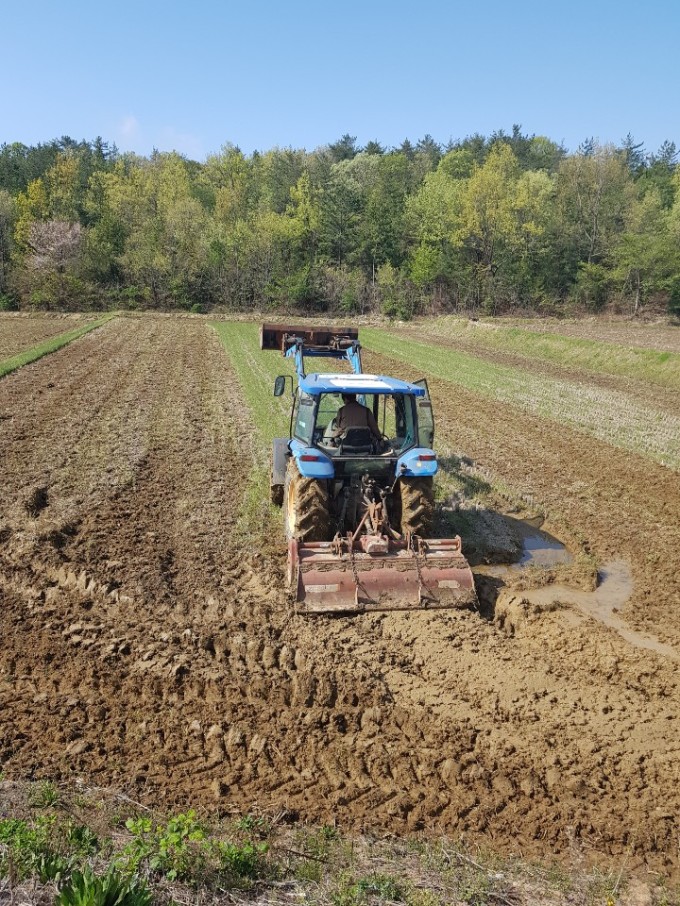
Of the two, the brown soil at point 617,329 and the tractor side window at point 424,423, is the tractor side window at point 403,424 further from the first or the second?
the brown soil at point 617,329

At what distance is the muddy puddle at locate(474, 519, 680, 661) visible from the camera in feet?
24.3

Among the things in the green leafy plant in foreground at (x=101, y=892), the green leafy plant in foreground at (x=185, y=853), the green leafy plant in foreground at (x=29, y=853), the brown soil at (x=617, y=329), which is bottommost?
the green leafy plant in foreground at (x=185, y=853)

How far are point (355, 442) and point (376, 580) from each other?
6.57ft

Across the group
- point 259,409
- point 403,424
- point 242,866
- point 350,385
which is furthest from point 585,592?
point 259,409

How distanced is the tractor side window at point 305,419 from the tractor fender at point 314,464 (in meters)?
0.46

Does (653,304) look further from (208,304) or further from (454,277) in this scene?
(208,304)

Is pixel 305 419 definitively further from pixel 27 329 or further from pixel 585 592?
pixel 27 329

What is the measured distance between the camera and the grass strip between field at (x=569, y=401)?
16.0 meters

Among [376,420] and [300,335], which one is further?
[300,335]

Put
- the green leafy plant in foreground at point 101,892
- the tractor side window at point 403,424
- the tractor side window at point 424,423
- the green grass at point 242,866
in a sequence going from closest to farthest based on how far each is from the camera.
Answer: the green leafy plant in foreground at point 101,892, the green grass at point 242,866, the tractor side window at point 424,423, the tractor side window at point 403,424

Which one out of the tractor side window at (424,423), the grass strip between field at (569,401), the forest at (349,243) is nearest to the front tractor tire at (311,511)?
the tractor side window at (424,423)

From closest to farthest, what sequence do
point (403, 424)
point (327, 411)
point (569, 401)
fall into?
point (403, 424)
point (327, 411)
point (569, 401)

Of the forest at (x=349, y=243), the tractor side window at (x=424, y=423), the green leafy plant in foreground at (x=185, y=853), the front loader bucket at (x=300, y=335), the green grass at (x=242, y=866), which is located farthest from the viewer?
the forest at (x=349, y=243)

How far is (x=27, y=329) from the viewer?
37844 millimetres
